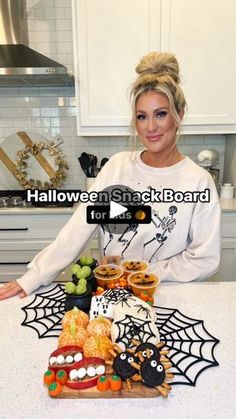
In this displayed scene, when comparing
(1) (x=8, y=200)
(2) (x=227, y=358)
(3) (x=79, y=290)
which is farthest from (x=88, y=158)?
(2) (x=227, y=358)

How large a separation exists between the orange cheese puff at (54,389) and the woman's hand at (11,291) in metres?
0.42

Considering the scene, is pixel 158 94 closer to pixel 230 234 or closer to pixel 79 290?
pixel 79 290

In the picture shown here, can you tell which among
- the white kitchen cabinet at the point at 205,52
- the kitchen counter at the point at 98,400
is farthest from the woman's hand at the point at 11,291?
the white kitchen cabinet at the point at 205,52

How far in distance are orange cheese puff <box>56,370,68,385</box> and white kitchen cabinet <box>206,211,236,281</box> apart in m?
1.66

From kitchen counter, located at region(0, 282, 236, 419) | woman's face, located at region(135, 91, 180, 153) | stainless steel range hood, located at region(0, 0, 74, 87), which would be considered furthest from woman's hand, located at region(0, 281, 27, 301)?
stainless steel range hood, located at region(0, 0, 74, 87)

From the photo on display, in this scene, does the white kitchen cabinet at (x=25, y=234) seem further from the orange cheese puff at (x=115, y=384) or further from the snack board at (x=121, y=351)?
the orange cheese puff at (x=115, y=384)

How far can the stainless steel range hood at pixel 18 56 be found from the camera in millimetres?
1831

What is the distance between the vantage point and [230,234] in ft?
6.91

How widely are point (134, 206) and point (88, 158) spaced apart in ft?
3.95

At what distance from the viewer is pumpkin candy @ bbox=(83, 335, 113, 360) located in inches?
25.0

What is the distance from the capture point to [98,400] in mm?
581

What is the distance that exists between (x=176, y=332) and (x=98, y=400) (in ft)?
0.84

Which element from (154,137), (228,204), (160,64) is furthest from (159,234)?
(228,204)

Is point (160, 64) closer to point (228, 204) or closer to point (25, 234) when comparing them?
point (228, 204)
